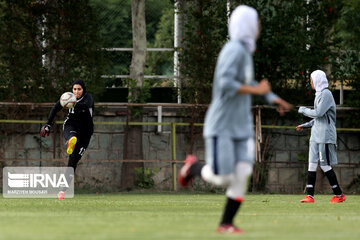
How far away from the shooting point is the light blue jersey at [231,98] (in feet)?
24.7

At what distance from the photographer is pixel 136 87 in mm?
21188

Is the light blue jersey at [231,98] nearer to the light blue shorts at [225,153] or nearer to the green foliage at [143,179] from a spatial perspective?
the light blue shorts at [225,153]

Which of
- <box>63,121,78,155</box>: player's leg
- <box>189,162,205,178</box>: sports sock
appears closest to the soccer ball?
<box>63,121,78,155</box>: player's leg

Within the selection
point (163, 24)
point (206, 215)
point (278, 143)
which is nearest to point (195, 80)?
point (278, 143)

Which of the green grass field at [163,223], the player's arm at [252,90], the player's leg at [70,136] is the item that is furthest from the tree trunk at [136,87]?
the player's arm at [252,90]

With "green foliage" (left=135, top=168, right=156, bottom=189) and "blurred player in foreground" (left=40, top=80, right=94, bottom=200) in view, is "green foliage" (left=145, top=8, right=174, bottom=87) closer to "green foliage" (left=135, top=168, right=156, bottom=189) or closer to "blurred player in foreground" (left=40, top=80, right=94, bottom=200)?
"green foliage" (left=135, top=168, right=156, bottom=189)

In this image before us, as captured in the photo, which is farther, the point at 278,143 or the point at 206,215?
the point at 278,143

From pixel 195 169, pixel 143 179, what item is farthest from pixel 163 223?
pixel 143 179

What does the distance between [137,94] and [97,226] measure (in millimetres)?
13113

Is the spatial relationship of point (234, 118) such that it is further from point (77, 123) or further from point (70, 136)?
point (77, 123)

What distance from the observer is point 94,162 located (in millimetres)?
21016

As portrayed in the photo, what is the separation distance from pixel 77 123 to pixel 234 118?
7.40 metres

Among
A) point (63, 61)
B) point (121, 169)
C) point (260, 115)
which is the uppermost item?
point (63, 61)

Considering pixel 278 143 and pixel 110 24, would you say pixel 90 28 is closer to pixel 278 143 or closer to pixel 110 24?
pixel 110 24
